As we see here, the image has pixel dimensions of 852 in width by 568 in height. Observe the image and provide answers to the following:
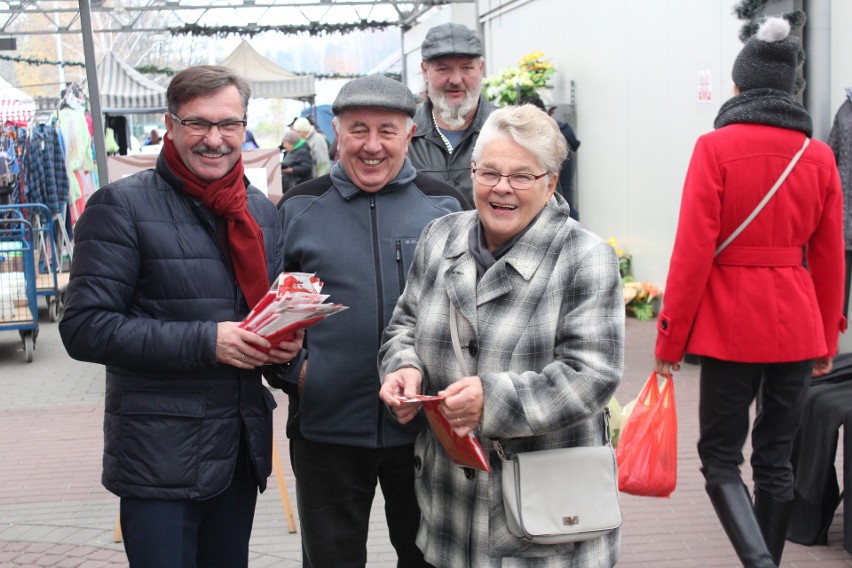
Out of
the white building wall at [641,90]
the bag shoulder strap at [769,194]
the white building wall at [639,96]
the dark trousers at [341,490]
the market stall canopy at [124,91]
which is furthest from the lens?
the market stall canopy at [124,91]

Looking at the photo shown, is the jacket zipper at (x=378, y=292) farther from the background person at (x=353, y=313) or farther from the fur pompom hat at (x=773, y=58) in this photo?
the fur pompom hat at (x=773, y=58)

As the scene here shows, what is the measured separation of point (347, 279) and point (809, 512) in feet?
8.91

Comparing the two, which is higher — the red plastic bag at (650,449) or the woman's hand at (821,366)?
the woman's hand at (821,366)

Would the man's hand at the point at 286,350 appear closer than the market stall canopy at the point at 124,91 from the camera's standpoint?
Yes

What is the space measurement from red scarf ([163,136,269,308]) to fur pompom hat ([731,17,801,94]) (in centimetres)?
221

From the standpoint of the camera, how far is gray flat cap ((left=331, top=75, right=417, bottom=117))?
10.1 ft

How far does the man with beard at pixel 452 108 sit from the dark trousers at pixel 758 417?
1.29 metres

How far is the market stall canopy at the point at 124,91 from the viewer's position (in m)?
20.1

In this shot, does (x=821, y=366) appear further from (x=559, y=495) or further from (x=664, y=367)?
(x=559, y=495)

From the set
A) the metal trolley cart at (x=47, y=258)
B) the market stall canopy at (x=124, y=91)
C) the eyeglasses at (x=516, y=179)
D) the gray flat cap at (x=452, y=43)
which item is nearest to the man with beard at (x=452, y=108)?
the gray flat cap at (x=452, y=43)

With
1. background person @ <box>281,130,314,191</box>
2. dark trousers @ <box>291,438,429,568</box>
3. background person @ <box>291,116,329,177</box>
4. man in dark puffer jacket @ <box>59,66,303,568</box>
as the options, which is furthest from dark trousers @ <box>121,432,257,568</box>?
background person @ <box>291,116,329,177</box>

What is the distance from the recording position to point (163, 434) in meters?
2.82

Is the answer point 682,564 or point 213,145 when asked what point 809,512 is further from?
point 213,145

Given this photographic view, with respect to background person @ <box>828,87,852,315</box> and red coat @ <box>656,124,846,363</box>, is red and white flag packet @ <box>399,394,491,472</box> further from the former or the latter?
background person @ <box>828,87,852,315</box>
